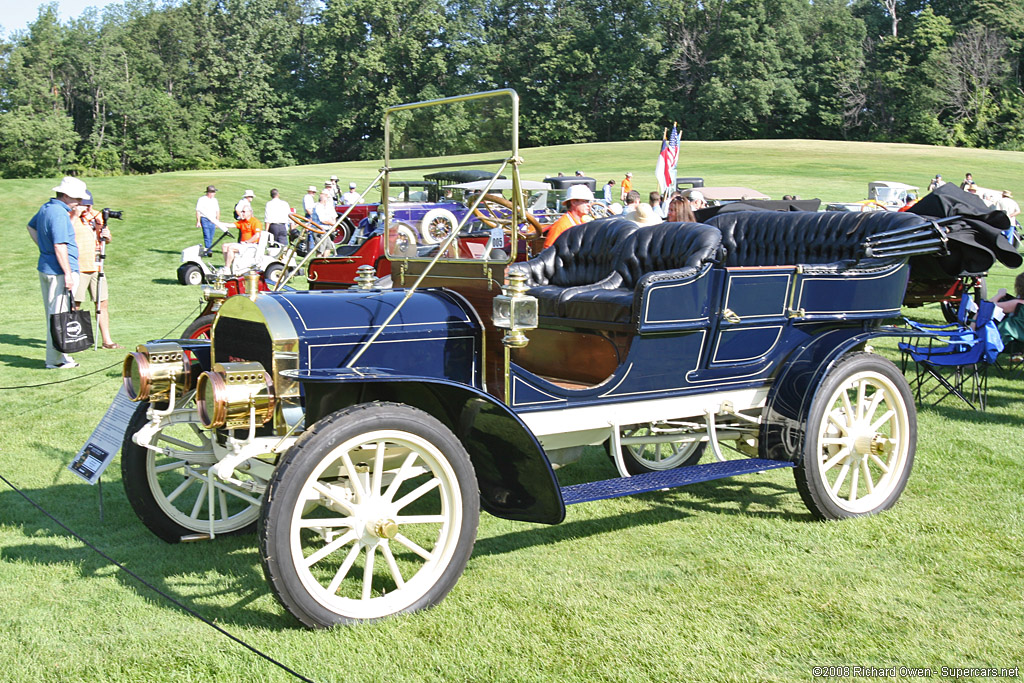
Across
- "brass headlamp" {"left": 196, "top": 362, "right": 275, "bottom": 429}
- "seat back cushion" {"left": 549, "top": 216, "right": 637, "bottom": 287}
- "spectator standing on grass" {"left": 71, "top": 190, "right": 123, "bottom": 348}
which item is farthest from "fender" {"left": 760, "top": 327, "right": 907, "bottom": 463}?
"spectator standing on grass" {"left": 71, "top": 190, "right": 123, "bottom": 348}

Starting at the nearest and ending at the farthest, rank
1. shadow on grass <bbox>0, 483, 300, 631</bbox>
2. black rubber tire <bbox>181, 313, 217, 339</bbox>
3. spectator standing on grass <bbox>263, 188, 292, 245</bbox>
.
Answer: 1. shadow on grass <bbox>0, 483, 300, 631</bbox>
2. black rubber tire <bbox>181, 313, 217, 339</bbox>
3. spectator standing on grass <bbox>263, 188, 292, 245</bbox>

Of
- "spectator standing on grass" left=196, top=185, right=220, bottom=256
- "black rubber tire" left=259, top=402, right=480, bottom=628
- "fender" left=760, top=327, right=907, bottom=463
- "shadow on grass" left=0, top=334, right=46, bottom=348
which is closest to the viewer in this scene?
"black rubber tire" left=259, top=402, right=480, bottom=628

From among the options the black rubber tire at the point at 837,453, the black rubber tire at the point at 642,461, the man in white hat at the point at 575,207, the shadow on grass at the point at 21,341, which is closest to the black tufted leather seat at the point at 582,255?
the black rubber tire at the point at 642,461

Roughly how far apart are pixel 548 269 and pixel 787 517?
1.93 meters

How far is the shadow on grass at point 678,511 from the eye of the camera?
4.41m

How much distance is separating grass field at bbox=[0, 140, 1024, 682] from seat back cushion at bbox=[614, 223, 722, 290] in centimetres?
132

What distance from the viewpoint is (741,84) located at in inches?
2501

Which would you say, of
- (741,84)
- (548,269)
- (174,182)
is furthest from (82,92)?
(548,269)

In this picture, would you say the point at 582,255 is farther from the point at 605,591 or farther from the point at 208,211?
the point at 208,211

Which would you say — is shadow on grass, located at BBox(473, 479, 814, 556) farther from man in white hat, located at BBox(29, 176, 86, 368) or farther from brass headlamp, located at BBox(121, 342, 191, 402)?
man in white hat, located at BBox(29, 176, 86, 368)

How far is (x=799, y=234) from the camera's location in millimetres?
5484

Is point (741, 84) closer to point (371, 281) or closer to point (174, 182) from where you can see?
point (174, 182)

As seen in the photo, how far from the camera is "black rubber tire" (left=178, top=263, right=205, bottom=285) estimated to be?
1616 centimetres

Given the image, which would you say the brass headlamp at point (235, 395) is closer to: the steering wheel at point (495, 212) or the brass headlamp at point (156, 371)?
the brass headlamp at point (156, 371)
